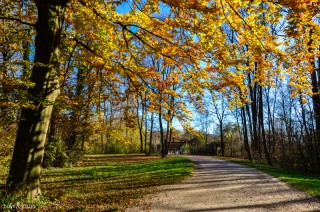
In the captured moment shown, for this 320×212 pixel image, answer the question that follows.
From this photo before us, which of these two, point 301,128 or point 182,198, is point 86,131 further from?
point 301,128

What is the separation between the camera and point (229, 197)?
22.6 feet

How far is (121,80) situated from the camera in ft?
30.8

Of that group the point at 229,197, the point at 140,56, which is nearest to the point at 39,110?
the point at 140,56

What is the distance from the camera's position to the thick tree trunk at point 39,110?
5758 millimetres

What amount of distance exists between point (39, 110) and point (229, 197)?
17.8 ft

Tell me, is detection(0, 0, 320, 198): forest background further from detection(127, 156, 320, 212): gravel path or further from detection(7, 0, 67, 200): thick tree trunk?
detection(127, 156, 320, 212): gravel path

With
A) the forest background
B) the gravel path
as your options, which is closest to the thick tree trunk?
the forest background

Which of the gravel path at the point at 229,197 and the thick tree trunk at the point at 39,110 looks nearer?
the thick tree trunk at the point at 39,110

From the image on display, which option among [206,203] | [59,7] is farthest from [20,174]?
[206,203]

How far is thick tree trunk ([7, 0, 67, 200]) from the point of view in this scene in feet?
18.9

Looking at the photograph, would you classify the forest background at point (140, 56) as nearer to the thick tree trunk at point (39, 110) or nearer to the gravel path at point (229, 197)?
the thick tree trunk at point (39, 110)

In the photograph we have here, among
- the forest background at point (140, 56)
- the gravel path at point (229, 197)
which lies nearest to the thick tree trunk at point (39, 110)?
the forest background at point (140, 56)

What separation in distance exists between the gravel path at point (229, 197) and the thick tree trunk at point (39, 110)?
249 cm

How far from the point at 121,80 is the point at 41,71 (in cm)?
361
